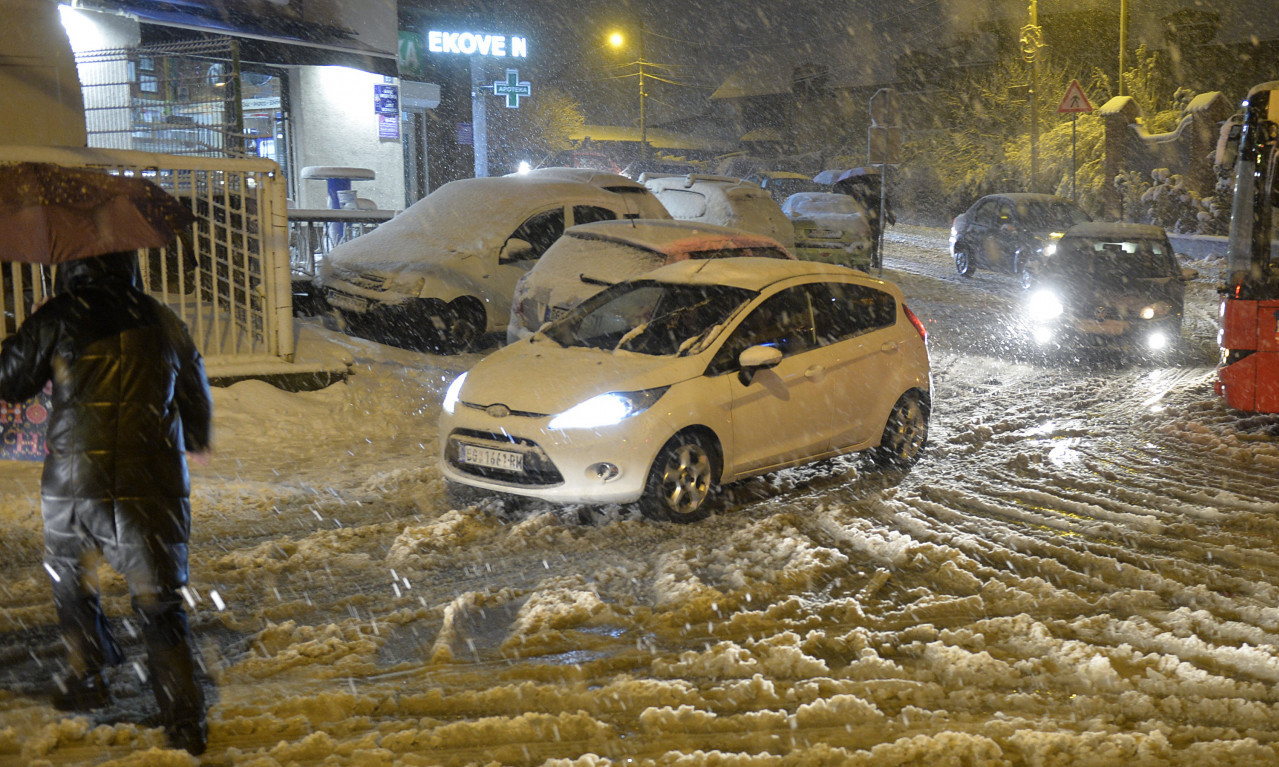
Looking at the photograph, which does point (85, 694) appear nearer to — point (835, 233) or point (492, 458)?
point (492, 458)

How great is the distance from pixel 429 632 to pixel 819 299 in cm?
413

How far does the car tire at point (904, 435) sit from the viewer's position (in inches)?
334

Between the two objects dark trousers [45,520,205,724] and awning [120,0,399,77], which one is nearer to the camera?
dark trousers [45,520,205,724]

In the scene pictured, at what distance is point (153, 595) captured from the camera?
3.80 m

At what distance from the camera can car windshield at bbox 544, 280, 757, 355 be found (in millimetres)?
7426

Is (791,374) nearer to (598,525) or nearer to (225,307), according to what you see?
(598,525)

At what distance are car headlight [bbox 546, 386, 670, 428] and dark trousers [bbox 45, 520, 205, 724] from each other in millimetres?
2982

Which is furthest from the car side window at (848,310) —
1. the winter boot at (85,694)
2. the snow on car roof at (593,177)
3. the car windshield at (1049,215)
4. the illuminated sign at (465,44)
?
the illuminated sign at (465,44)

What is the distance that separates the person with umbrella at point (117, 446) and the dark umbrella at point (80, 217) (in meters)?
0.06

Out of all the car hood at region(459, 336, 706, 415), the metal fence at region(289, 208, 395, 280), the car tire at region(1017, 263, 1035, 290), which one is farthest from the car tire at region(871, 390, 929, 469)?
the car tire at region(1017, 263, 1035, 290)

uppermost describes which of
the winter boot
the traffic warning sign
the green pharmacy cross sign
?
the green pharmacy cross sign

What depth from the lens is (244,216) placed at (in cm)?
900

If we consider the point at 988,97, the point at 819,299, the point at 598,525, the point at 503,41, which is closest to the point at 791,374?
the point at 819,299

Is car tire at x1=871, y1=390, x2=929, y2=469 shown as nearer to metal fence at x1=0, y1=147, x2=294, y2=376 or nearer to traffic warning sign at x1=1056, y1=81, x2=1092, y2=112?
metal fence at x1=0, y1=147, x2=294, y2=376
